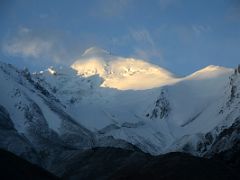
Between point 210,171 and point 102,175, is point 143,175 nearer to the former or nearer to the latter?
point 210,171

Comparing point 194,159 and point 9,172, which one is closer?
point 9,172

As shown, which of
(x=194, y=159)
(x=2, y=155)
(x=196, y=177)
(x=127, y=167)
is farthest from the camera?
(x=127, y=167)

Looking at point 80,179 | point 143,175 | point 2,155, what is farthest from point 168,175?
point 80,179

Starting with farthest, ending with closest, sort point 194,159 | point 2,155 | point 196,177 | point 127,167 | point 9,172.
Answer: point 127,167, point 194,159, point 196,177, point 2,155, point 9,172

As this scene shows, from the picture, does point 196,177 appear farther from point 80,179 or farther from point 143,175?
point 80,179

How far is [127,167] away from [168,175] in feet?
137

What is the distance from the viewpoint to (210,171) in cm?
14688

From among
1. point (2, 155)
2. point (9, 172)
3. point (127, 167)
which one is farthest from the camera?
point (127, 167)

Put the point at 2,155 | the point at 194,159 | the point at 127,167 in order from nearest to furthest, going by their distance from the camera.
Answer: the point at 2,155 → the point at 194,159 → the point at 127,167

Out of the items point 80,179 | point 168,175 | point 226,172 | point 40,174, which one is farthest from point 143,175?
point 80,179

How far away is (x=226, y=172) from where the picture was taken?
147250 millimetres

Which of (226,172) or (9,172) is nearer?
(9,172)

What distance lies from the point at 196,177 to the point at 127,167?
49.7 meters

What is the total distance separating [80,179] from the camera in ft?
654
